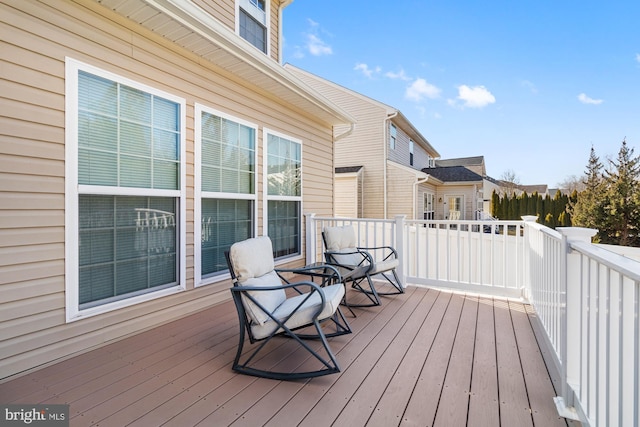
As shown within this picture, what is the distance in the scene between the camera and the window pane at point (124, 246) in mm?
2605

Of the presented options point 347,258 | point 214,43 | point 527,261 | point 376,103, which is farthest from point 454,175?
point 214,43

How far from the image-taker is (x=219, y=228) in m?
3.85

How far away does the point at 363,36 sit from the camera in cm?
1135

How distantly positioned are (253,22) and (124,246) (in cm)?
412

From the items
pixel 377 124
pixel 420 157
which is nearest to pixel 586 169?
pixel 420 157

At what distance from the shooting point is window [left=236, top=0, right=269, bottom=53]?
4.90 meters

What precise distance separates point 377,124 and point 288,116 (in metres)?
8.08

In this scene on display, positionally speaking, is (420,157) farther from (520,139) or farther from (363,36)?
(520,139)

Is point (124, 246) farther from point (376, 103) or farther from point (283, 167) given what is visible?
point (376, 103)

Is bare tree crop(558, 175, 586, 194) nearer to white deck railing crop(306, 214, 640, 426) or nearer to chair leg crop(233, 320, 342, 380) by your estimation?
white deck railing crop(306, 214, 640, 426)

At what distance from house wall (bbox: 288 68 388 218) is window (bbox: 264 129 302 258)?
7.47 m

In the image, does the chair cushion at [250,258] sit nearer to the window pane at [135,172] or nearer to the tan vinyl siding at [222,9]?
the window pane at [135,172]

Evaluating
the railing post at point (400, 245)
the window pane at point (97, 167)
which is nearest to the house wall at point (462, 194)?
the railing post at point (400, 245)

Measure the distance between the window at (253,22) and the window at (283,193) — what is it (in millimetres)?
1663
